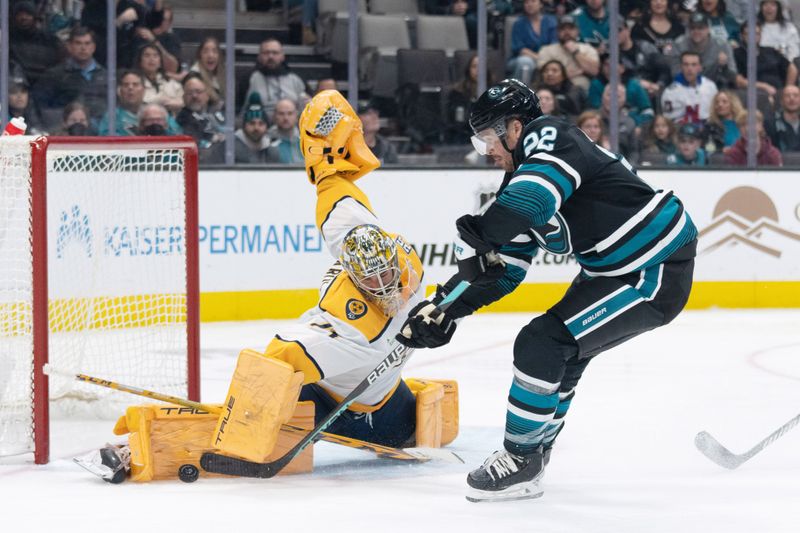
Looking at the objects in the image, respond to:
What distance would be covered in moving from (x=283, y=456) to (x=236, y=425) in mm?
148

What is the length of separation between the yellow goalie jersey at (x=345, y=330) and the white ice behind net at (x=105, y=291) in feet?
2.80

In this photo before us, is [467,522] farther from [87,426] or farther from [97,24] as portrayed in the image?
[97,24]

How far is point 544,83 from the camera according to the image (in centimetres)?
782

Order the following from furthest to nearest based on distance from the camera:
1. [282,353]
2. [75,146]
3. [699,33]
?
[699,33] → [75,146] → [282,353]

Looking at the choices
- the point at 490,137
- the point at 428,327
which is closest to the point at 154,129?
the point at 490,137

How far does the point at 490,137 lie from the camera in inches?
122

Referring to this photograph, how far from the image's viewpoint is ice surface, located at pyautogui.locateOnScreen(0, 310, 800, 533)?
285 cm

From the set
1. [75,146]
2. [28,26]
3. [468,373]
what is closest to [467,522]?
[75,146]

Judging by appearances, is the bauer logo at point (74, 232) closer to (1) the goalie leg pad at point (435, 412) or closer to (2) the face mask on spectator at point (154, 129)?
(1) the goalie leg pad at point (435, 412)

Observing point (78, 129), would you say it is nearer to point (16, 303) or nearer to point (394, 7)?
point (394, 7)

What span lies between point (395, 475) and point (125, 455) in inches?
26.2

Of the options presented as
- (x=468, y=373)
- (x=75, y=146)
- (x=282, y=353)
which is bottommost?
(x=468, y=373)

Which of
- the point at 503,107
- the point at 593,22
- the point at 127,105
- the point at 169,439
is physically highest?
the point at 593,22

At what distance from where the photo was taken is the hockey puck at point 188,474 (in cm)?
→ 322
